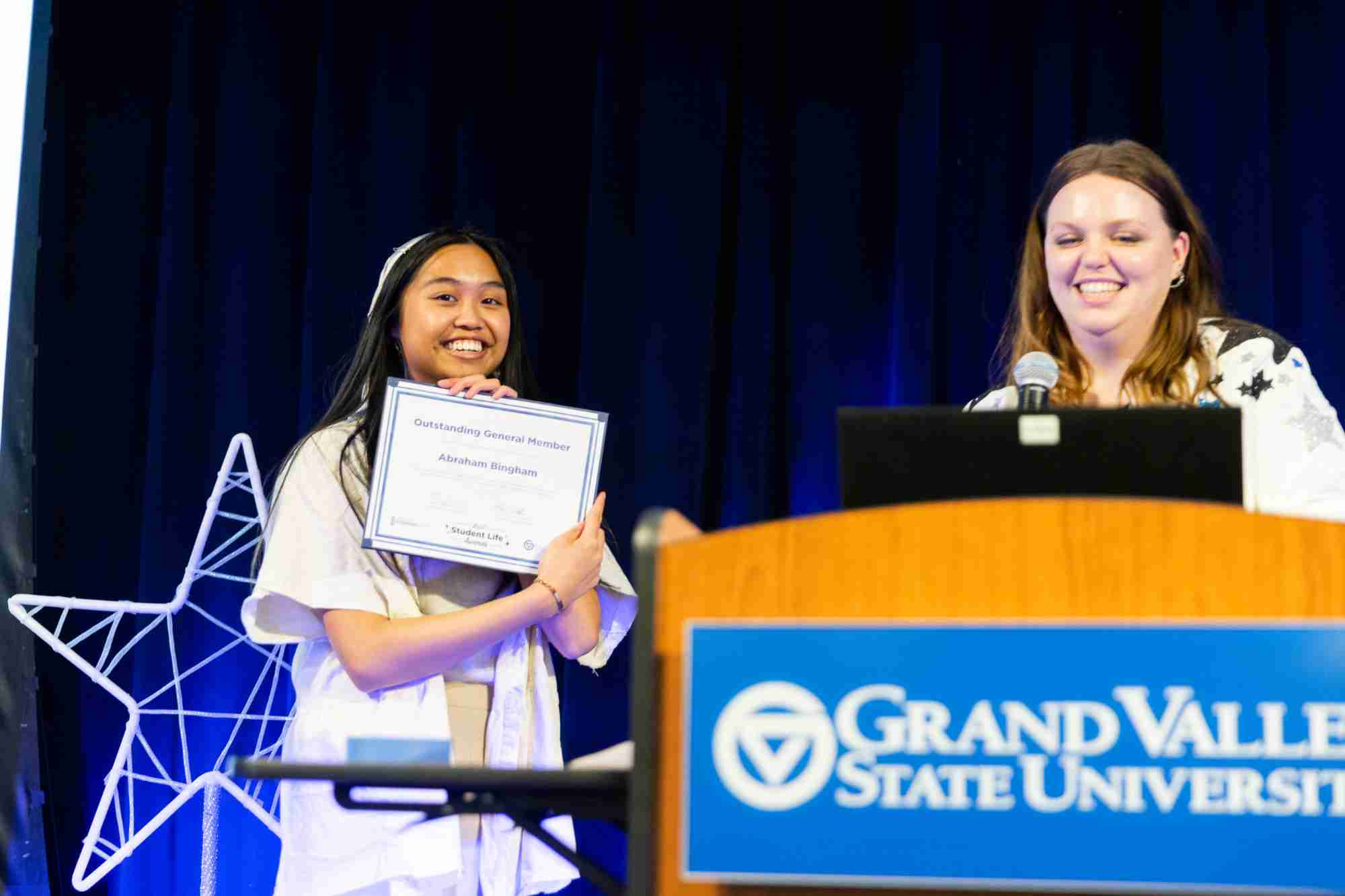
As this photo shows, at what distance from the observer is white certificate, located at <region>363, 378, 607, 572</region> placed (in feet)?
7.47

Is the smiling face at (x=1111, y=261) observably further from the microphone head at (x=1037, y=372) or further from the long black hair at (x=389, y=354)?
the long black hair at (x=389, y=354)

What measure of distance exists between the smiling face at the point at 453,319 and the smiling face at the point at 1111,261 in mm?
1008

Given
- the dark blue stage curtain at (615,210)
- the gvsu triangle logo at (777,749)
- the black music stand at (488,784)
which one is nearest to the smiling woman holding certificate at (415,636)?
the black music stand at (488,784)

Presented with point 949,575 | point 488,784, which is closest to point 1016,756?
point 949,575

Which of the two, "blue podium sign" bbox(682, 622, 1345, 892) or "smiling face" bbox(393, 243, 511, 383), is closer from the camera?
"blue podium sign" bbox(682, 622, 1345, 892)

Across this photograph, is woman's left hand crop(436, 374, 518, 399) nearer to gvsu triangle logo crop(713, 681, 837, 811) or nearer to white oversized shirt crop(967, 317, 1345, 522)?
white oversized shirt crop(967, 317, 1345, 522)

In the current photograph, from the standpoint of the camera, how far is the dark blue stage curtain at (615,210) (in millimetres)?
3725

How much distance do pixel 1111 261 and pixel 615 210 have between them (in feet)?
6.30

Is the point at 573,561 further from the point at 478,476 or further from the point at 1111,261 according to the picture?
the point at 1111,261

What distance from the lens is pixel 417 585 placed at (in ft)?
7.99

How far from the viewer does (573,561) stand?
2.33 meters

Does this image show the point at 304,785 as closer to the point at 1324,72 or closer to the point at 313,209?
the point at 313,209

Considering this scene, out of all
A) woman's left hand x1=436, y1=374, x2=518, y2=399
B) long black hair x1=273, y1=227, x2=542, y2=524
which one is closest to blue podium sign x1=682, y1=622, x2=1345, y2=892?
woman's left hand x1=436, y1=374, x2=518, y2=399

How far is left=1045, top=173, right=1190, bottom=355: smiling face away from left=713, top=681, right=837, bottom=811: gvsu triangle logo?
1.31 m
